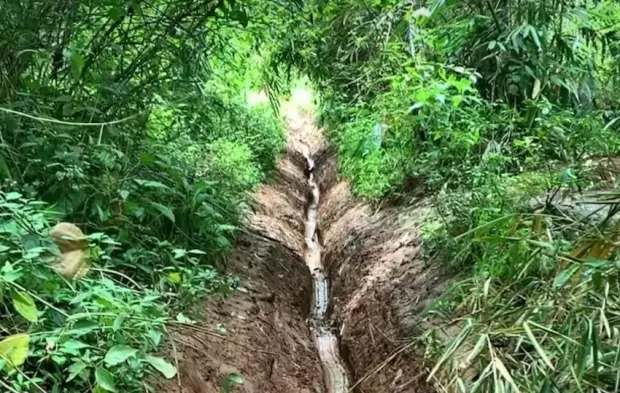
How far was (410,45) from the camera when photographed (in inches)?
177

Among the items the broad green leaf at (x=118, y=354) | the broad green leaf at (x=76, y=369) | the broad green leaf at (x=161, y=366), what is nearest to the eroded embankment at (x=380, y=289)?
the broad green leaf at (x=161, y=366)

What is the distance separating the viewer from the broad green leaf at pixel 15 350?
1.63 metres

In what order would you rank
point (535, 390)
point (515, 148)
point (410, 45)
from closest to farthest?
point (535, 390) < point (515, 148) < point (410, 45)

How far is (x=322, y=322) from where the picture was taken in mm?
4445

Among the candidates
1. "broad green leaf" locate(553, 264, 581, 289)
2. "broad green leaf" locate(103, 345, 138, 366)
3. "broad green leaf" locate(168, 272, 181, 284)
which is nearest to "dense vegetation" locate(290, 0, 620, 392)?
"broad green leaf" locate(553, 264, 581, 289)

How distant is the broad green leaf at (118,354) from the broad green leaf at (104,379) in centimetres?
4

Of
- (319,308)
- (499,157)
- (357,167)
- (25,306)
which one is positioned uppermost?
(25,306)

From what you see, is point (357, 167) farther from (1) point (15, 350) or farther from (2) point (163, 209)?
(1) point (15, 350)

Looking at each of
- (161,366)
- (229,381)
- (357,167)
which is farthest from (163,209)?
(357,167)

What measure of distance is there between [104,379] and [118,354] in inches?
4.0

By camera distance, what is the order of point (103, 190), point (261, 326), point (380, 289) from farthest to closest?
point (380, 289) < point (261, 326) < point (103, 190)

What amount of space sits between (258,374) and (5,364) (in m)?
1.55

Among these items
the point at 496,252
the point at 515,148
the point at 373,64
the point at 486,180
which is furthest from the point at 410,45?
the point at 496,252

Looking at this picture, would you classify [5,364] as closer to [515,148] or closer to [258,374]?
[258,374]
